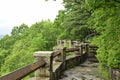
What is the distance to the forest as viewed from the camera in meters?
7.20

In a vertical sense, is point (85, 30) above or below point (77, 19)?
below

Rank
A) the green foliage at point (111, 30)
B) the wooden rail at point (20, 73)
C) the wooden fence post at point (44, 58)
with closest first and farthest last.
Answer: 1. the wooden rail at point (20, 73)
2. the wooden fence post at point (44, 58)
3. the green foliage at point (111, 30)

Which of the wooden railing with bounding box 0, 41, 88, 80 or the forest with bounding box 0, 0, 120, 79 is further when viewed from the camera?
the forest with bounding box 0, 0, 120, 79

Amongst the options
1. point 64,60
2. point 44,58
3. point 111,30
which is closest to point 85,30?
point 64,60

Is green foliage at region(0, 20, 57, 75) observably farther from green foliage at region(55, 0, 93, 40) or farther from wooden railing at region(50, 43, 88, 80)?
wooden railing at region(50, 43, 88, 80)

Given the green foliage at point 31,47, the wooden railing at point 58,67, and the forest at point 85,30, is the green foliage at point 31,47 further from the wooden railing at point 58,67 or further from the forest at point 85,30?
the wooden railing at point 58,67

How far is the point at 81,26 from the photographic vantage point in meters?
21.7

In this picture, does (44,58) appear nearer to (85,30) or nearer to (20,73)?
(20,73)

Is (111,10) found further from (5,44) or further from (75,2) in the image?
(5,44)

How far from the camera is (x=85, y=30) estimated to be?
23.0 meters

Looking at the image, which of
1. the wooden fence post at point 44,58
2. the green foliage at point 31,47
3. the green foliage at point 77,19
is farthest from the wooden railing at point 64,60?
the green foliage at point 31,47

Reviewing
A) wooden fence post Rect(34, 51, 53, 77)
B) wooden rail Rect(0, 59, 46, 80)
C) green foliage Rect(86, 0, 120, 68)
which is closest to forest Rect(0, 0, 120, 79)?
green foliage Rect(86, 0, 120, 68)

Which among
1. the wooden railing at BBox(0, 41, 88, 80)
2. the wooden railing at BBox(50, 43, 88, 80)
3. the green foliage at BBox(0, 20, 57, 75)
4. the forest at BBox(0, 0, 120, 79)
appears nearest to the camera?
the wooden railing at BBox(0, 41, 88, 80)

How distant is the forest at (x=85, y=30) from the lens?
23.6 feet
